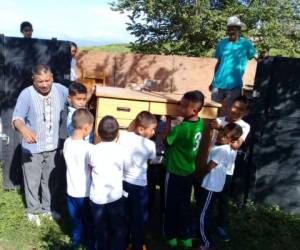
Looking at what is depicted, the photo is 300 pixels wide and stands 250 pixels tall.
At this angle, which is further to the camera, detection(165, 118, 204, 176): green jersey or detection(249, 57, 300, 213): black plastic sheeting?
detection(249, 57, 300, 213): black plastic sheeting

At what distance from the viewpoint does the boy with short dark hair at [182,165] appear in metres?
4.38

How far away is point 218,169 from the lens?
4555 millimetres

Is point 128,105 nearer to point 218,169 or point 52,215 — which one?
point 218,169

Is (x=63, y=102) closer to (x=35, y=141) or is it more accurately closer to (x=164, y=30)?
(x=35, y=141)

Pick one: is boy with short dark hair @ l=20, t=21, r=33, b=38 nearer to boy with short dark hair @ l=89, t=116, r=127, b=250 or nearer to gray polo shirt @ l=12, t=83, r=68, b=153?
gray polo shirt @ l=12, t=83, r=68, b=153

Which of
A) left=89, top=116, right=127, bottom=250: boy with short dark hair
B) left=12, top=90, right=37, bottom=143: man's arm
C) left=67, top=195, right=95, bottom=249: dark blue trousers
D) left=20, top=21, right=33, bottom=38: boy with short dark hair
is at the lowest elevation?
left=67, top=195, right=95, bottom=249: dark blue trousers

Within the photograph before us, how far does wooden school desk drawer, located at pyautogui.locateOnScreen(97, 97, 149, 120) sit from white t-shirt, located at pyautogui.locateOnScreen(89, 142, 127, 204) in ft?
1.97

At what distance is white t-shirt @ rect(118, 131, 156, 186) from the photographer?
4141 mm

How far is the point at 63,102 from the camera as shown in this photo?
5008 mm

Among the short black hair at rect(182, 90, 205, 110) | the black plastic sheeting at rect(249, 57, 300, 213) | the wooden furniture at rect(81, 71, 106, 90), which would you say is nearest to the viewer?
the short black hair at rect(182, 90, 205, 110)

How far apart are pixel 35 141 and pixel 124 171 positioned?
1.05 m

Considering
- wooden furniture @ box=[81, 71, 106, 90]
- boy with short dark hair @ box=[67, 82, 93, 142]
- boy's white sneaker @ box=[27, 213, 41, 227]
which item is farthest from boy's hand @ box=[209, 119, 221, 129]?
wooden furniture @ box=[81, 71, 106, 90]

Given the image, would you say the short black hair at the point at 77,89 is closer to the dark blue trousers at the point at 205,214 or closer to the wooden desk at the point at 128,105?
the wooden desk at the point at 128,105

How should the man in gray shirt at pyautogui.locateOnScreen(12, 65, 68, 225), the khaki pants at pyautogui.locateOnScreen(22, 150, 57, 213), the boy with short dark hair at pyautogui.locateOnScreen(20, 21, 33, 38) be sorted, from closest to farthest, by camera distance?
the man in gray shirt at pyautogui.locateOnScreen(12, 65, 68, 225), the khaki pants at pyautogui.locateOnScreen(22, 150, 57, 213), the boy with short dark hair at pyautogui.locateOnScreen(20, 21, 33, 38)
